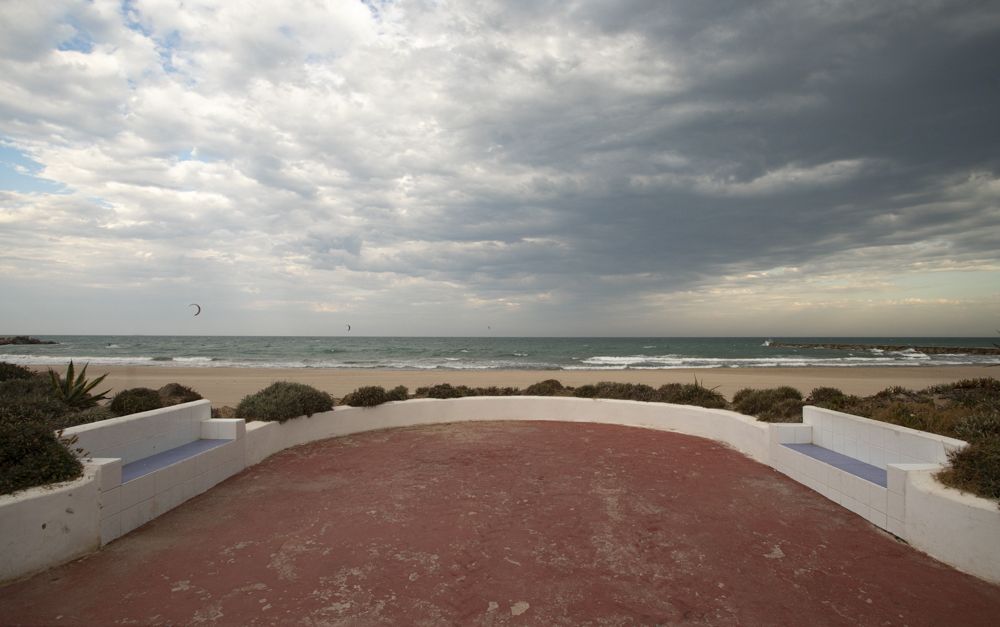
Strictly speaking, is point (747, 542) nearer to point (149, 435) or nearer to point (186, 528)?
point (186, 528)

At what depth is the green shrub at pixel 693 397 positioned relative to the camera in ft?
32.8

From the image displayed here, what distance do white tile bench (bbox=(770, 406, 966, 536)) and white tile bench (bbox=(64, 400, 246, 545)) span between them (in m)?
7.35

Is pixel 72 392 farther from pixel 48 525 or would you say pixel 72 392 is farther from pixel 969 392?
pixel 969 392

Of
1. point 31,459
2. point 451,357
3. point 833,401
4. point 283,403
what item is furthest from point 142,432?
point 451,357

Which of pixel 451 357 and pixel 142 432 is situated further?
pixel 451 357

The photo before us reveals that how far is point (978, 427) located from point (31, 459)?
30.3 ft

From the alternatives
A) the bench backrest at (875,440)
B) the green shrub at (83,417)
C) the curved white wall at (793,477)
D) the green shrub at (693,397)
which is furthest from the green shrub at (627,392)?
the green shrub at (83,417)

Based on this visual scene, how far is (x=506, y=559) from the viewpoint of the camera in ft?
14.0

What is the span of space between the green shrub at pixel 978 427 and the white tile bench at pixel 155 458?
8549 mm

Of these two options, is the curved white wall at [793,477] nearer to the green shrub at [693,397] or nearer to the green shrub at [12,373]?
the green shrub at [693,397]

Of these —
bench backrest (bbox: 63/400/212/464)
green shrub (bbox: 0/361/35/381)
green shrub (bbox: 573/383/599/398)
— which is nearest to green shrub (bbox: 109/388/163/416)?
bench backrest (bbox: 63/400/212/464)

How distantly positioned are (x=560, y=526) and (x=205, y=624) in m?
3.07

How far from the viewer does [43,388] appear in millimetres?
8992

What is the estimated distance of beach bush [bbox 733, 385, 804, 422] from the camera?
8270mm
